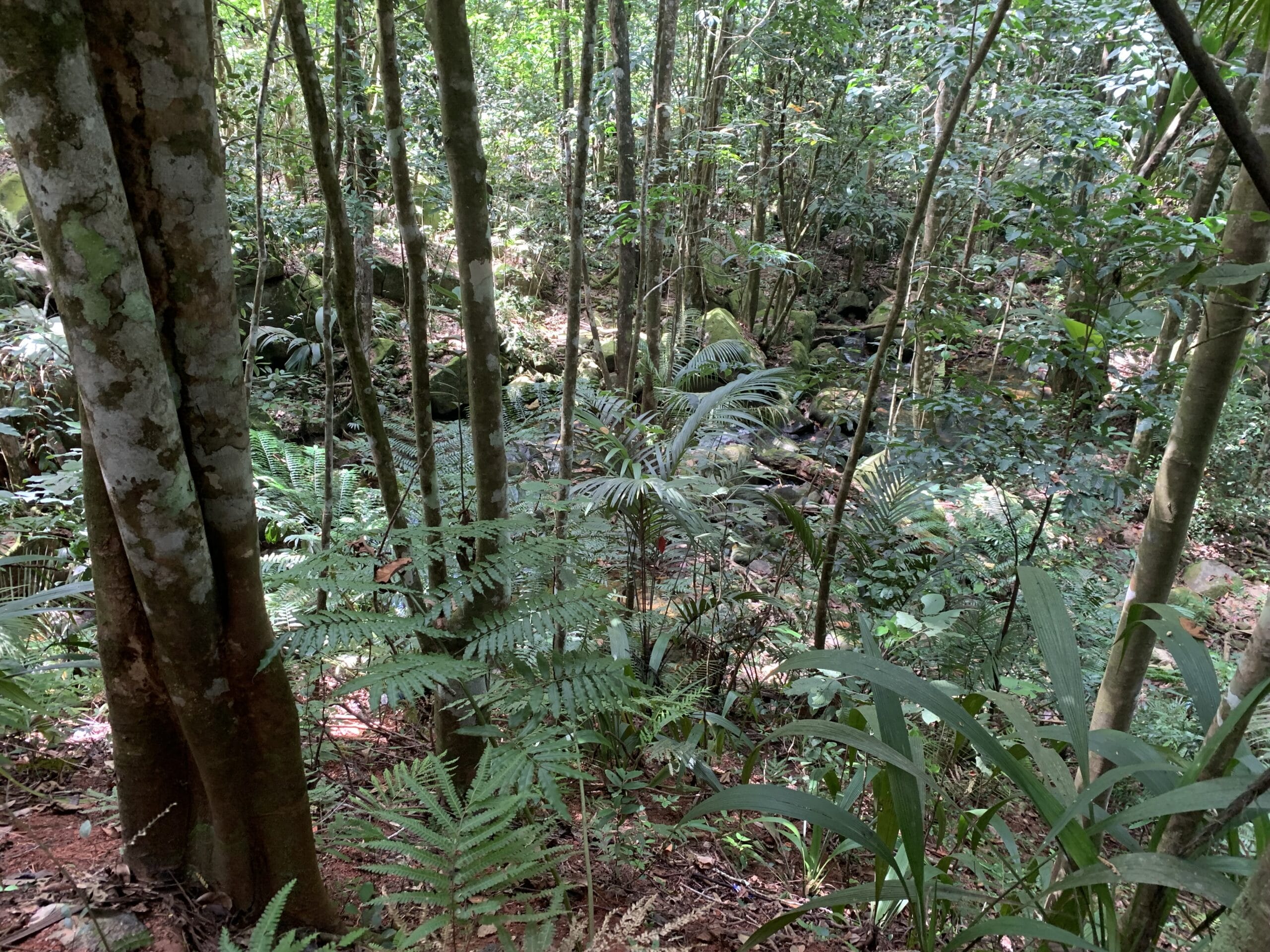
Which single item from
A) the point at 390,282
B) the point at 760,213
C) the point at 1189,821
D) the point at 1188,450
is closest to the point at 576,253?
the point at 1188,450

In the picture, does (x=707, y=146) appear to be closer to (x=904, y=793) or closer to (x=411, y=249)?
(x=411, y=249)

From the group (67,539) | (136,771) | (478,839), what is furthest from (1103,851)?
(67,539)

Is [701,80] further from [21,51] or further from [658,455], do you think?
[21,51]

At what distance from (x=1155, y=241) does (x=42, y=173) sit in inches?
121

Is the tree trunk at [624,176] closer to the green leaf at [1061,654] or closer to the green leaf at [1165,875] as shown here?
the green leaf at [1061,654]

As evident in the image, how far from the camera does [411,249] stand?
7.40 ft

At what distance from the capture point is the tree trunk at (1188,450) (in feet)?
5.92

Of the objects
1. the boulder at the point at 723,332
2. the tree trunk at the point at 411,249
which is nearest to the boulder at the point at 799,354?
the boulder at the point at 723,332

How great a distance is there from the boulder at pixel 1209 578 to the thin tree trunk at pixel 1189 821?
6706 mm

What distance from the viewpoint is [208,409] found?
1.29 m

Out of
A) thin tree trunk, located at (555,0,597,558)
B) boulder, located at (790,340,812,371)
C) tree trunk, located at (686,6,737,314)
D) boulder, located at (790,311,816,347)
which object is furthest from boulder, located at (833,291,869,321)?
thin tree trunk, located at (555,0,597,558)

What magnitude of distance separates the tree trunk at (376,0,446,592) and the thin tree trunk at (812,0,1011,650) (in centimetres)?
175

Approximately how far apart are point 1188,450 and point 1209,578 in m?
6.43

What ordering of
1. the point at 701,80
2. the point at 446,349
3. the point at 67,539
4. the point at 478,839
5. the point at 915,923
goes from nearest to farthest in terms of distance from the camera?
the point at 478,839
the point at 915,923
the point at 67,539
the point at 446,349
the point at 701,80
